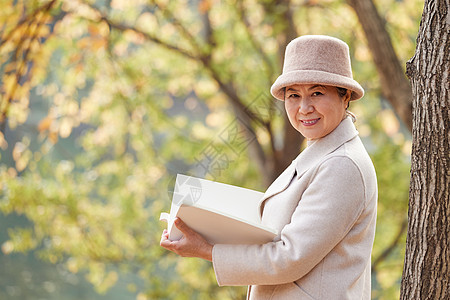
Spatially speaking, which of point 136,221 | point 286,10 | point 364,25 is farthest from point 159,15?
point 364,25

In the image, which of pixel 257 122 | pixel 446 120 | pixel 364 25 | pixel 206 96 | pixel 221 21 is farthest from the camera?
pixel 206 96

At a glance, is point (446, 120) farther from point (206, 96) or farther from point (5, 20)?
point (206, 96)

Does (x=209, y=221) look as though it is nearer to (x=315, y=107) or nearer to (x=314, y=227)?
(x=314, y=227)

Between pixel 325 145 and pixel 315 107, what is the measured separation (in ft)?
0.34

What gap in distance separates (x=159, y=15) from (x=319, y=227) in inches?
161

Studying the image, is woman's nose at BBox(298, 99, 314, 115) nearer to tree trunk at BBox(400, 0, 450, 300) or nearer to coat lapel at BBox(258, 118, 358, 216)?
coat lapel at BBox(258, 118, 358, 216)

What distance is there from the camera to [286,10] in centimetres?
442

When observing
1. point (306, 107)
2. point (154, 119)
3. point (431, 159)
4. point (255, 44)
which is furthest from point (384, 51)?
point (154, 119)

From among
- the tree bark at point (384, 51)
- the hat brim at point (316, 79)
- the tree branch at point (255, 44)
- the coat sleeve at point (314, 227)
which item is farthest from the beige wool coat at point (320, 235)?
the tree branch at point (255, 44)

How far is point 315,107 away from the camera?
59.1 inches

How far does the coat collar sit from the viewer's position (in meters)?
1.50

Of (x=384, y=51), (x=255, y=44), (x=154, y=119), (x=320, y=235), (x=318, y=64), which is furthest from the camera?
(x=154, y=119)

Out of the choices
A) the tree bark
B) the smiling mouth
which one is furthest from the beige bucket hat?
the tree bark

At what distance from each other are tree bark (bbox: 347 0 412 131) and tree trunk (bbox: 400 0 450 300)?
54.9 inches
